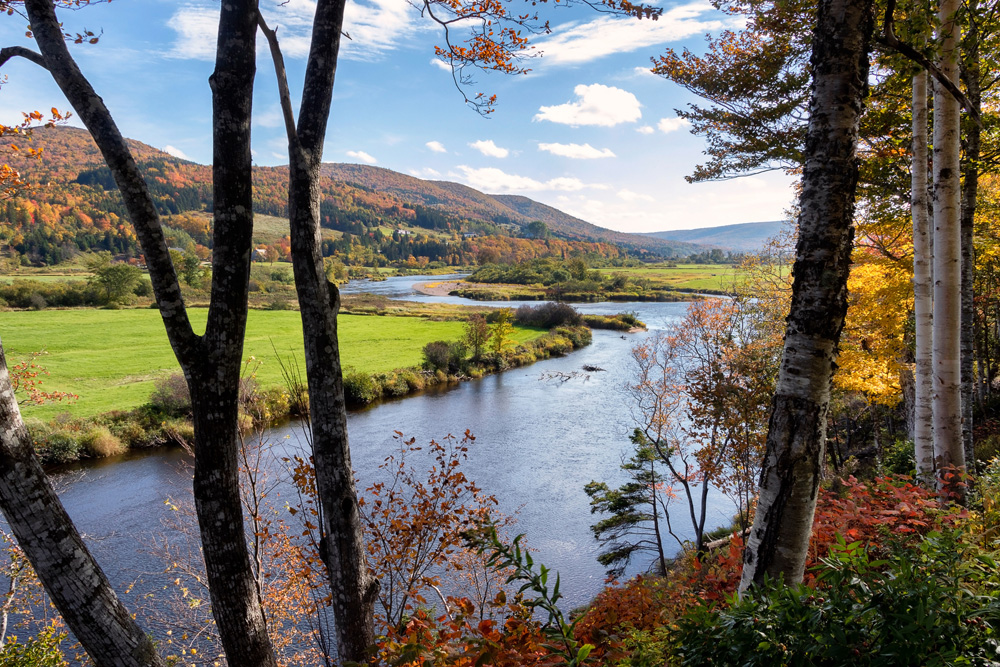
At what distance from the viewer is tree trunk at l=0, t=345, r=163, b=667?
2.27 m

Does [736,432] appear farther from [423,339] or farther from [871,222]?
[423,339]

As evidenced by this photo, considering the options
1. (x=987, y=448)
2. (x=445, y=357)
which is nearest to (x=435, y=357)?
(x=445, y=357)

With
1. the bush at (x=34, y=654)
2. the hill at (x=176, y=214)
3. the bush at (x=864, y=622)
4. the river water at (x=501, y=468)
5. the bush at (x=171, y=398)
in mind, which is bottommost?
the river water at (x=501, y=468)

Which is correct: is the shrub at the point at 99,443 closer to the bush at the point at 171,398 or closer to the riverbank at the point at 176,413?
the riverbank at the point at 176,413

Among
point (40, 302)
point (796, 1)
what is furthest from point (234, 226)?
point (40, 302)

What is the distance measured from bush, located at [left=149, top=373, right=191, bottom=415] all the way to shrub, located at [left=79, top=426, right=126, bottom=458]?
2330 mm

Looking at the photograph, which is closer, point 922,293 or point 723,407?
point 922,293

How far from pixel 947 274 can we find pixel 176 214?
9593 centimetres

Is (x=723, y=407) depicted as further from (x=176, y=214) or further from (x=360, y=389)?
(x=176, y=214)

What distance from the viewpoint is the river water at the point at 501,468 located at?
10664mm

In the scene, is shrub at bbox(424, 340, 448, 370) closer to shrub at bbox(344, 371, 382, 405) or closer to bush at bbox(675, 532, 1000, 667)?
shrub at bbox(344, 371, 382, 405)

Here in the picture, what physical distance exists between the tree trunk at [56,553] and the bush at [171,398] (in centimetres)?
1818

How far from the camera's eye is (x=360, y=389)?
880 inches

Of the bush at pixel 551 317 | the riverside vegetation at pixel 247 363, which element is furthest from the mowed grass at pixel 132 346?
the bush at pixel 551 317
